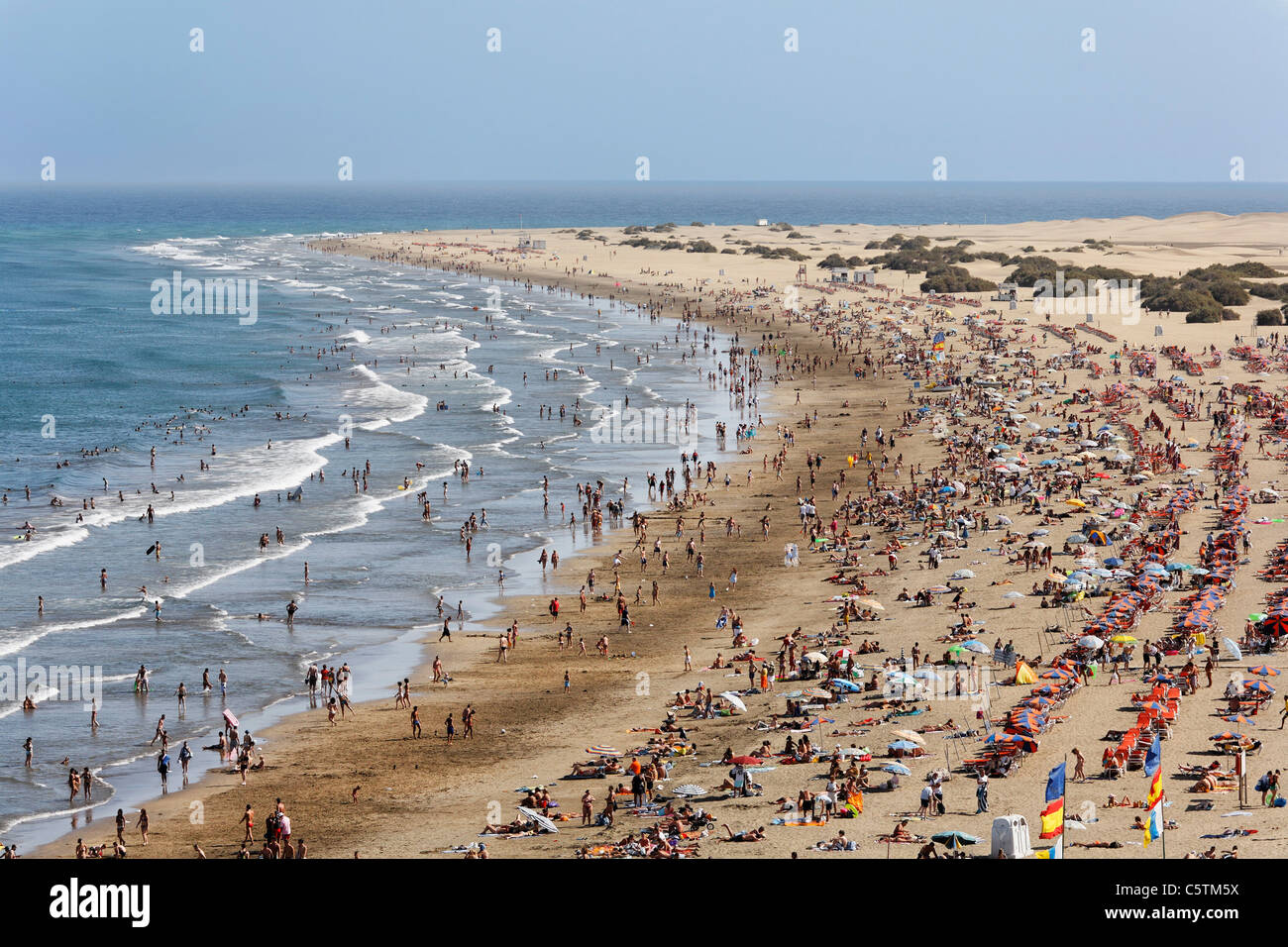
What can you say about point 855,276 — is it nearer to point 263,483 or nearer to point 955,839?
point 263,483

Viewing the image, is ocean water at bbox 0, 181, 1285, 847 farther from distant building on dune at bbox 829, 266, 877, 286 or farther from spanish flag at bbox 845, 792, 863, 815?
distant building on dune at bbox 829, 266, 877, 286

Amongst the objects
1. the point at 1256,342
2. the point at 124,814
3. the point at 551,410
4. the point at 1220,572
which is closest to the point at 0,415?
the point at 551,410

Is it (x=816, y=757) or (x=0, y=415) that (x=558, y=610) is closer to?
(x=816, y=757)

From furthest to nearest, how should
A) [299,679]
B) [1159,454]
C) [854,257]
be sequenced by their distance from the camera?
[854,257] < [1159,454] < [299,679]

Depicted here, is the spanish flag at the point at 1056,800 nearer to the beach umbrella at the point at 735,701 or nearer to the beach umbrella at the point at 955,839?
the beach umbrella at the point at 955,839

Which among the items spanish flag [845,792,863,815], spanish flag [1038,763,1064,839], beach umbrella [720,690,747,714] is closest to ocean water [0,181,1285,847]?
beach umbrella [720,690,747,714]

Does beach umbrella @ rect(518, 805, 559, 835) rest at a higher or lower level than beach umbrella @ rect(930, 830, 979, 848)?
lower
